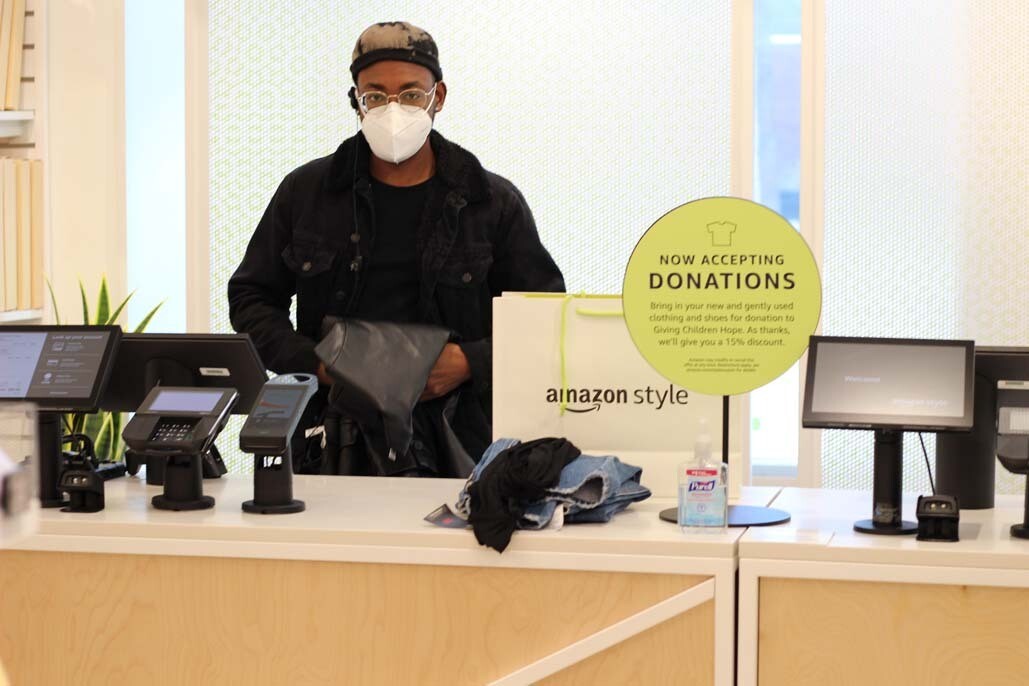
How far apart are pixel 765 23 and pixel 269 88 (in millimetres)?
1782

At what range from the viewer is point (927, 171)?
4.31 meters

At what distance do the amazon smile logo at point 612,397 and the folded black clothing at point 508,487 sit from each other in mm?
191

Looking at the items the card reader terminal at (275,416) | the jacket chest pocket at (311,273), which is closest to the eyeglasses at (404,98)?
the jacket chest pocket at (311,273)

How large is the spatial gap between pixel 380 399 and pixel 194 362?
409 millimetres

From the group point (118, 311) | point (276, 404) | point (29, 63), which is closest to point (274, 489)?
point (276, 404)

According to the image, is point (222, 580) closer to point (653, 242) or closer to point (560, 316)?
point (560, 316)

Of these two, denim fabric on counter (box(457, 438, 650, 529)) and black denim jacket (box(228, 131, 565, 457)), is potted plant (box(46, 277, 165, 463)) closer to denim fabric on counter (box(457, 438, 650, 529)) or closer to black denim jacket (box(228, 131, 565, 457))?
black denim jacket (box(228, 131, 565, 457))

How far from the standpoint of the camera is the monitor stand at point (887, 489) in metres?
2.24

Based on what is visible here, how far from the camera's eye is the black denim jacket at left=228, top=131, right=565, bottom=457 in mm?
3143

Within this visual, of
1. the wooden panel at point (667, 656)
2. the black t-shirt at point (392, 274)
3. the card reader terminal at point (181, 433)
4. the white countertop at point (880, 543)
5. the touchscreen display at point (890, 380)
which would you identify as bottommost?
the wooden panel at point (667, 656)

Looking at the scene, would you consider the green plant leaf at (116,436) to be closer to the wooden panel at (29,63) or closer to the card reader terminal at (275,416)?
the wooden panel at (29,63)

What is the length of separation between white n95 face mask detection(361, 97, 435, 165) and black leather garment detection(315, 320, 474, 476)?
47 centimetres

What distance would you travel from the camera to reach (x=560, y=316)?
2553 millimetres

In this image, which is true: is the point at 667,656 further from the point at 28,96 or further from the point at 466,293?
the point at 28,96
